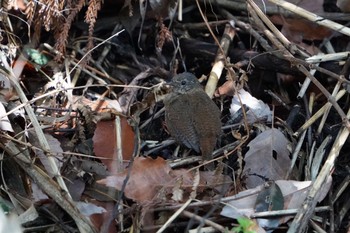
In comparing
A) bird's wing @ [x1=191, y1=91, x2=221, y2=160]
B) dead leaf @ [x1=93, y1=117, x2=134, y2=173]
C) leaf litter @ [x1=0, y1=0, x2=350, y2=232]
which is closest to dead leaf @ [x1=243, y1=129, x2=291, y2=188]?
leaf litter @ [x1=0, y1=0, x2=350, y2=232]

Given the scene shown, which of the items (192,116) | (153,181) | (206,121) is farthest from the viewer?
(192,116)

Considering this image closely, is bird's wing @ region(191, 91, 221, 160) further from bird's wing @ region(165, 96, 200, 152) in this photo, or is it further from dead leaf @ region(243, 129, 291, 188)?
dead leaf @ region(243, 129, 291, 188)

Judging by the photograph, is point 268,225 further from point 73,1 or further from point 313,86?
point 73,1

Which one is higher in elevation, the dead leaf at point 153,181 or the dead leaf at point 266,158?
the dead leaf at point 153,181

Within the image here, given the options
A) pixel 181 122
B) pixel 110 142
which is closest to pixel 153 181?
pixel 110 142

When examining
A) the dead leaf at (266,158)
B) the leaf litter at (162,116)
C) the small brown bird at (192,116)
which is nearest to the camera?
the leaf litter at (162,116)

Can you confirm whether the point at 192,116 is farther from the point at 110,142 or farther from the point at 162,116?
the point at 110,142

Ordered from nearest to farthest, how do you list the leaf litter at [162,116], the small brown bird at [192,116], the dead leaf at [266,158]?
the leaf litter at [162,116]
the dead leaf at [266,158]
the small brown bird at [192,116]

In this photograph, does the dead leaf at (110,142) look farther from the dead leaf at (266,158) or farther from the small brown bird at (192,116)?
the dead leaf at (266,158)

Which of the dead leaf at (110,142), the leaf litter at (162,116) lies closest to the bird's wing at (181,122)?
the leaf litter at (162,116)
